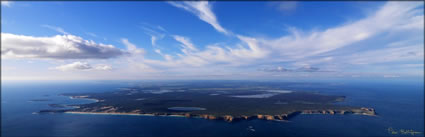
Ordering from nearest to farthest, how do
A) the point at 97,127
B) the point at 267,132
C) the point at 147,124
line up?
the point at 267,132 < the point at 97,127 < the point at 147,124

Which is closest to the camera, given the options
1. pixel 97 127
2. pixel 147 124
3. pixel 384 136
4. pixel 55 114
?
pixel 384 136

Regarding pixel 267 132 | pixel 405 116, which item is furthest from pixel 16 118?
pixel 405 116

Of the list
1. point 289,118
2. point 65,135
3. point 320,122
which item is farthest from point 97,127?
point 320,122

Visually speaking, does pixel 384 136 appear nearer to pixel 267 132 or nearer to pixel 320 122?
pixel 320 122

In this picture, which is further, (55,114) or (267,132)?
(55,114)

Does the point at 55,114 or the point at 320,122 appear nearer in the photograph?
the point at 320,122

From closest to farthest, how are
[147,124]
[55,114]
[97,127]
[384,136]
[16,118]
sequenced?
[384,136] < [97,127] < [147,124] < [16,118] < [55,114]

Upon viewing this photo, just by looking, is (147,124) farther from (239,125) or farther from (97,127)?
(239,125)

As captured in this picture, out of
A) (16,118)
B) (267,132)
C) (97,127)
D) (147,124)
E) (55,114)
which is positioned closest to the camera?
(267,132)
